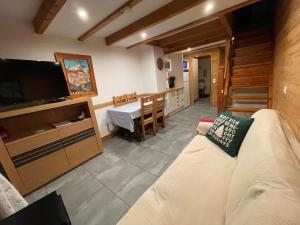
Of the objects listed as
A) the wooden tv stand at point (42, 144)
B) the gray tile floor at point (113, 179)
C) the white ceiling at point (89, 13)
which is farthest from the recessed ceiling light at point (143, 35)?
the gray tile floor at point (113, 179)

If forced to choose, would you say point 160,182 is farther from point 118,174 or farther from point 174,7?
point 174,7

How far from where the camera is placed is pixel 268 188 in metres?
0.57

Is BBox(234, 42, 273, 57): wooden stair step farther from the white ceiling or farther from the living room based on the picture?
the white ceiling

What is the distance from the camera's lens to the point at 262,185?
23.8 inches

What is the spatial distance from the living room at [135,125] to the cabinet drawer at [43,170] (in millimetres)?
13

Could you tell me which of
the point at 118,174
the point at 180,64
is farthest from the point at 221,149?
the point at 180,64

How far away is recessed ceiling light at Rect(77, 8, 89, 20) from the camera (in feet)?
5.75

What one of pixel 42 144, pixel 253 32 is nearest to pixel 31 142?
pixel 42 144

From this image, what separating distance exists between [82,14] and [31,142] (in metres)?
1.81

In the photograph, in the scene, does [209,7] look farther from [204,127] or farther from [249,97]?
[249,97]

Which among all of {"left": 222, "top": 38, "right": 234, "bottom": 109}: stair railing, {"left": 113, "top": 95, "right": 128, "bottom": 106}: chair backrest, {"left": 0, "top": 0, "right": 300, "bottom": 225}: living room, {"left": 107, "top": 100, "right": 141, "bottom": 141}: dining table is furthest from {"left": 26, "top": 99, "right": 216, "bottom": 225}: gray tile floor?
{"left": 222, "top": 38, "right": 234, "bottom": 109}: stair railing

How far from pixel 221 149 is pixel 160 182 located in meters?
0.78

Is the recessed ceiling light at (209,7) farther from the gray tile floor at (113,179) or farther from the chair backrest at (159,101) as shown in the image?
the gray tile floor at (113,179)

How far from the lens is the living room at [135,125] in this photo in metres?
0.86
